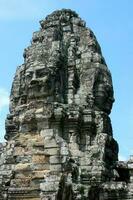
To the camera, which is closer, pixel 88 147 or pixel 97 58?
pixel 88 147

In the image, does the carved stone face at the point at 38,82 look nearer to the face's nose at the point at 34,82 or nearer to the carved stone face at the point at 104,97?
the face's nose at the point at 34,82

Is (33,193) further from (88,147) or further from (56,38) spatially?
(56,38)

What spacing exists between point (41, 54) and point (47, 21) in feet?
7.95

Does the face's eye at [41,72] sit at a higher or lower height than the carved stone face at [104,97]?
higher

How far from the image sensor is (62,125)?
66.3ft

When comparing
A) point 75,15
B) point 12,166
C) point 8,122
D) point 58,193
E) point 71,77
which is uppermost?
point 75,15

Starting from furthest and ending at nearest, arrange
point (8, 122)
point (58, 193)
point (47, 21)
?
point (47, 21) < point (8, 122) < point (58, 193)

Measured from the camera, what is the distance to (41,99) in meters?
20.5

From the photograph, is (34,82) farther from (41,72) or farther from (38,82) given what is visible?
(41,72)

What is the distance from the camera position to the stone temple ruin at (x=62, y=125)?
18609mm

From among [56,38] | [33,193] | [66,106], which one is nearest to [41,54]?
[56,38]

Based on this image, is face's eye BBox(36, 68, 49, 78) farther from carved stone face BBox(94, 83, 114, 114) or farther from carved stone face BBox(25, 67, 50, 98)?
carved stone face BBox(94, 83, 114, 114)

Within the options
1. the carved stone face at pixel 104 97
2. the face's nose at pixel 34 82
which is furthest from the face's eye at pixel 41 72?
the carved stone face at pixel 104 97

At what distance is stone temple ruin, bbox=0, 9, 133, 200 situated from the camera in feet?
61.1
